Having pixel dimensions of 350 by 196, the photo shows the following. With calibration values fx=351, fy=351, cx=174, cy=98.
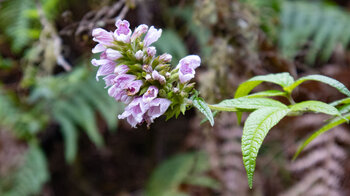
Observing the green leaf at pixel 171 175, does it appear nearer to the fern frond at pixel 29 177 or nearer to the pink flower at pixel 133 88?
the fern frond at pixel 29 177

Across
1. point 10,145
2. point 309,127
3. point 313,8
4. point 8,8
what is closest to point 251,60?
point 309,127

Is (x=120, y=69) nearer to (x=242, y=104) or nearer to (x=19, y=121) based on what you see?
(x=242, y=104)

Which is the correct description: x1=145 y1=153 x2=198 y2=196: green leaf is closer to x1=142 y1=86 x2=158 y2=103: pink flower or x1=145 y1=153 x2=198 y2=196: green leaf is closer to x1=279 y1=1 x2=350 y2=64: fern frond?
x1=279 y1=1 x2=350 y2=64: fern frond

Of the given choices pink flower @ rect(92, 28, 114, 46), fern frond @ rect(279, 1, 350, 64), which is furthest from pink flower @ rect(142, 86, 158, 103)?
fern frond @ rect(279, 1, 350, 64)

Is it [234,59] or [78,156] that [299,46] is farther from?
[78,156]

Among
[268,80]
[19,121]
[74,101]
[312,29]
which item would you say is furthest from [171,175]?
[268,80]

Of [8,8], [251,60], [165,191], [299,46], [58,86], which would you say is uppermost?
[8,8]

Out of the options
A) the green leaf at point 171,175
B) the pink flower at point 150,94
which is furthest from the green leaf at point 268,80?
the green leaf at point 171,175
